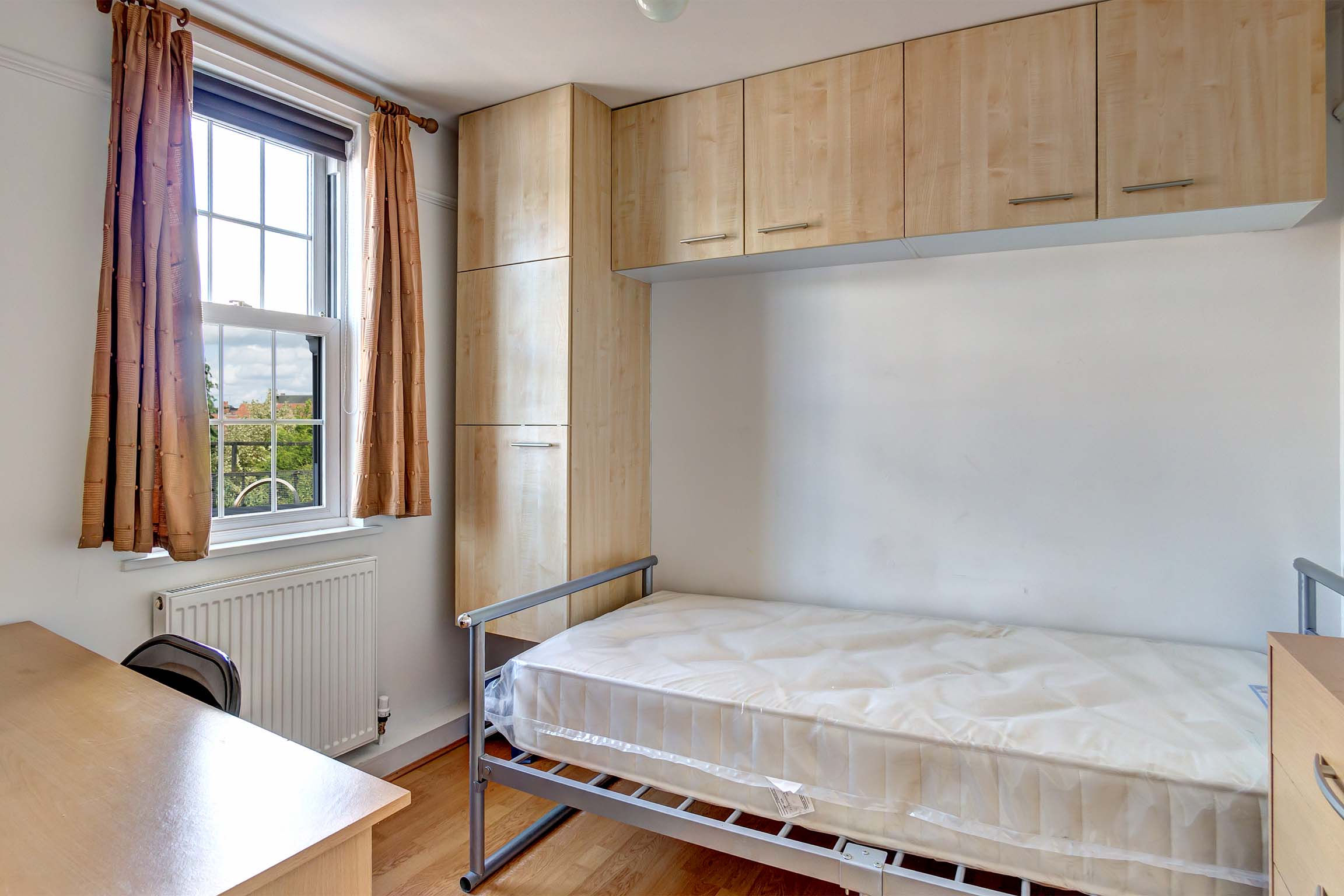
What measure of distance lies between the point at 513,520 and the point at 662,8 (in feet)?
5.64

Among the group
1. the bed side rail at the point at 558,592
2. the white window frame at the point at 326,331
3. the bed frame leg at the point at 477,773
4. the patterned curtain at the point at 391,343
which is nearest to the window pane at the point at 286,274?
the white window frame at the point at 326,331

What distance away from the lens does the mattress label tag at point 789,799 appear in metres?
1.56

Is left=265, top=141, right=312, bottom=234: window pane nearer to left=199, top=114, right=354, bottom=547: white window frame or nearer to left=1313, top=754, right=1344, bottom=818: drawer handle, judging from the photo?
left=199, top=114, right=354, bottom=547: white window frame

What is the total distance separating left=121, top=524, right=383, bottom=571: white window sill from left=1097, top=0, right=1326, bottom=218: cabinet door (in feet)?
8.46

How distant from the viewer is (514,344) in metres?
2.59

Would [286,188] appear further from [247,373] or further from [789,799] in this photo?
[789,799]

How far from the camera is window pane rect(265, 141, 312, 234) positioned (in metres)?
2.36

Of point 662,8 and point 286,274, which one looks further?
Result: point 286,274

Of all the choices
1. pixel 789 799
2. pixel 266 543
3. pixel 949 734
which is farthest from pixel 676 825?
pixel 266 543

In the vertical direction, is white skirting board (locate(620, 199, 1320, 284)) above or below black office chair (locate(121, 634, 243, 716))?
above

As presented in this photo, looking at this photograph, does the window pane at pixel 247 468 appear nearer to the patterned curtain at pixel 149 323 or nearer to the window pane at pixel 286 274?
the patterned curtain at pixel 149 323

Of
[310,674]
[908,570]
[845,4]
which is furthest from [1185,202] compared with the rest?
[310,674]

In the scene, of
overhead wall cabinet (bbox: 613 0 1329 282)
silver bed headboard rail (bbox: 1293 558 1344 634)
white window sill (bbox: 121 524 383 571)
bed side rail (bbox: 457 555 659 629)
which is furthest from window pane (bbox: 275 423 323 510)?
silver bed headboard rail (bbox: 1293 558 1344 634)

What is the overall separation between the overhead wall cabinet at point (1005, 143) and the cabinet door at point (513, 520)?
834mm
